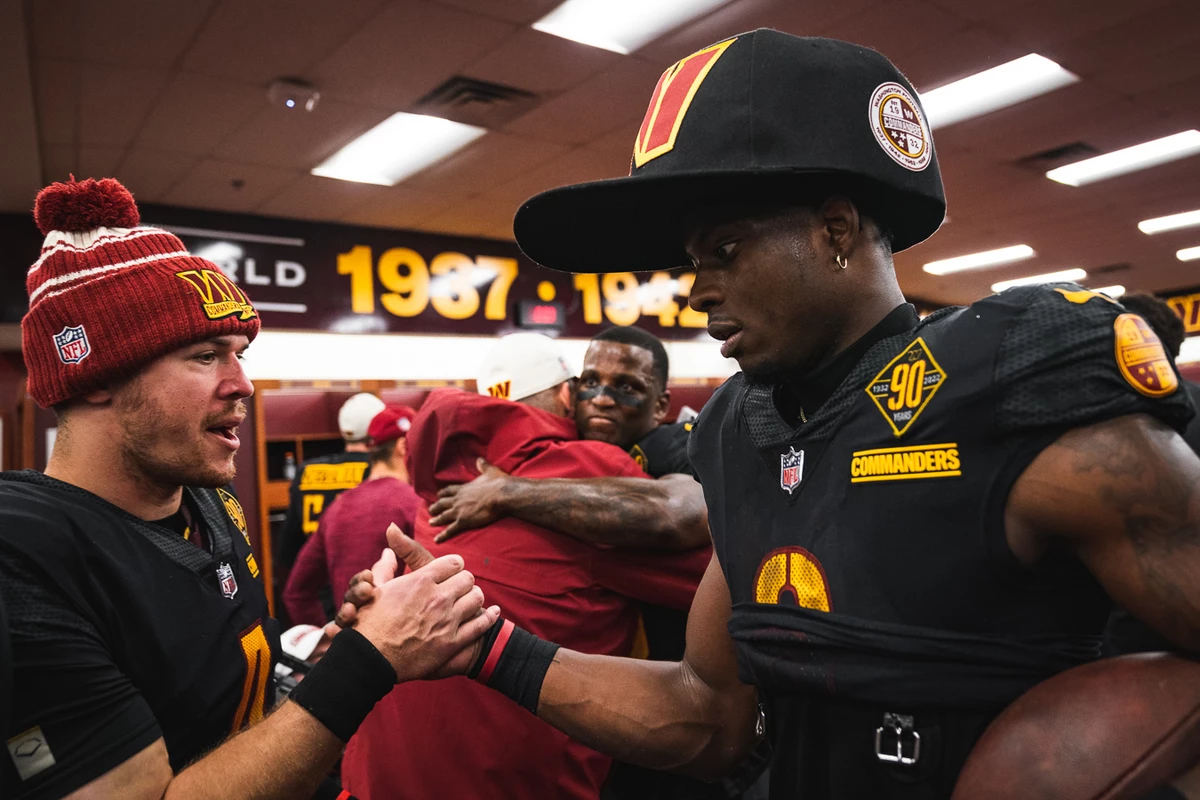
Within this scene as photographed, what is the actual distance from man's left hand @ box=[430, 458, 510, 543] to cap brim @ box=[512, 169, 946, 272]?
0.70 m

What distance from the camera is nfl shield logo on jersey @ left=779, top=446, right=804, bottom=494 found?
3.90ft

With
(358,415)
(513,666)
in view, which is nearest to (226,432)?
(513,666)

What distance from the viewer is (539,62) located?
5.04 metres

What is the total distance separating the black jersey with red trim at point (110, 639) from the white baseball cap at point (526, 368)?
44.9 inches

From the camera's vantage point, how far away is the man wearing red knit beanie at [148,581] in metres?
1.19

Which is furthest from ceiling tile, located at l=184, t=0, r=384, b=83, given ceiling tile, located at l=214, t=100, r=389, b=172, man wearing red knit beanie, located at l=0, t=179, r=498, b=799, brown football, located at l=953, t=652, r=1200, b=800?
brown football, located at l=953, t=652, r=1200, b=800

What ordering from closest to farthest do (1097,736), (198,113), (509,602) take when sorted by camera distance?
(1097,736)
(509,602)
(198,113)

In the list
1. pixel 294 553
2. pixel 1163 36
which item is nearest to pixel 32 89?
pixel 294 553

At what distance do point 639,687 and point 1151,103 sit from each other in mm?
6589

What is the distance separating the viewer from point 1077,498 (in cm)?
91

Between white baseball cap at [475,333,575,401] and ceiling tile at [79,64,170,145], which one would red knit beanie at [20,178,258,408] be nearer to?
white baseball cap at [475,333,575,401]

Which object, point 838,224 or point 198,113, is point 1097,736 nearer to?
point 838,224

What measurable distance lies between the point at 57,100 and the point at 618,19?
10.9ft

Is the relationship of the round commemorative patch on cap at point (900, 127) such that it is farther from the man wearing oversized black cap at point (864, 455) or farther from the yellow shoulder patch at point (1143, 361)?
the yellow shoulder patch at point (1143, 361)
